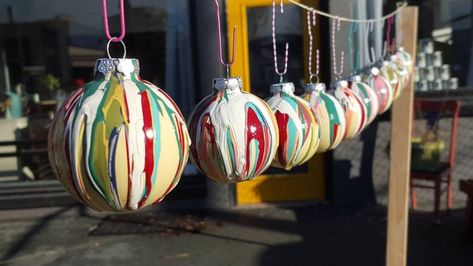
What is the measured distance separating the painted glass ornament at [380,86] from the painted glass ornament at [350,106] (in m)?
0.37

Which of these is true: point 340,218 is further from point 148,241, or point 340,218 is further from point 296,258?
point 148,241

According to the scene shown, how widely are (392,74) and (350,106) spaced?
2.93ft

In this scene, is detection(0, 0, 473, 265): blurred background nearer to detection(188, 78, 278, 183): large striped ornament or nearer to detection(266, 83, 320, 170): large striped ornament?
detection(266, 83, 320, 170): large striped ornament

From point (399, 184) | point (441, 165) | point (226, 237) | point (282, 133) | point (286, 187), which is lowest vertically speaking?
point (226, 237)

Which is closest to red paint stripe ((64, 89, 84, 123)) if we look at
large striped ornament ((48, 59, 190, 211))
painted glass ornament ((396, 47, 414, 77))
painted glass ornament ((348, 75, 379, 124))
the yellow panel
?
large striped ornament ((48, 59, 190, 211))

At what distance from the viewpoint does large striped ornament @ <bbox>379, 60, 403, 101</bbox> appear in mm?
2549

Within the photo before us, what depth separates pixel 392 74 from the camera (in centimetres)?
261

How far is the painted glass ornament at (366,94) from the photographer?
80.6 inches

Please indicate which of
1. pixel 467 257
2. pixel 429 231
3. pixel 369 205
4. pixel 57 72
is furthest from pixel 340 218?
pixel 57 72

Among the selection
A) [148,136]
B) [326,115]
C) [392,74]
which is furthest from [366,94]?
[148,136]

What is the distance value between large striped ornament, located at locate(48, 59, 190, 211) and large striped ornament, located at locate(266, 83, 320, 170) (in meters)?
0.41

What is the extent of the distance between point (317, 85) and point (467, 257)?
2.91 m

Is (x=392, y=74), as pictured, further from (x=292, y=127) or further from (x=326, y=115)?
(x=292, y=127)

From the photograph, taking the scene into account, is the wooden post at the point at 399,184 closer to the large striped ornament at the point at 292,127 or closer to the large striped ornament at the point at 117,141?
the large striped ornament at the point at 292,127
